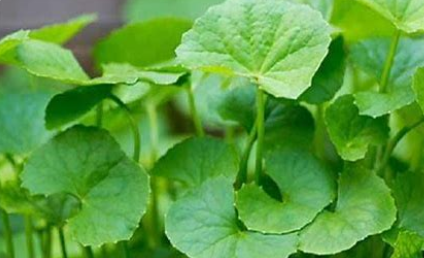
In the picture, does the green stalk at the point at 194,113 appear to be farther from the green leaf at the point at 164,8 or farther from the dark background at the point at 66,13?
the dark background at the point at 66,13

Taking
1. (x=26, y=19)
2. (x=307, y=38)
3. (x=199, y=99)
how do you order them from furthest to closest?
(x=26, y=19) < (x=199, y=99) < (x=307, y=38)

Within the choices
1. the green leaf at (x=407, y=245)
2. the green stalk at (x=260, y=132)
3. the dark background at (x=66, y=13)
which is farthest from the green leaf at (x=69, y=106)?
the dark background at (x=66, y=13)

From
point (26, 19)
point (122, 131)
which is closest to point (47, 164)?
point (122, 131)

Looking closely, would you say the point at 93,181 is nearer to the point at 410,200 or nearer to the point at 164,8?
the point at 410,200

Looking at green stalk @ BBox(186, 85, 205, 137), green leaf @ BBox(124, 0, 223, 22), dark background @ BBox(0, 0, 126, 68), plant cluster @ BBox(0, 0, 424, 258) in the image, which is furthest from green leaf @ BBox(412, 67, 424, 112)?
dark background @ BBox(0, 0, 126, 68)

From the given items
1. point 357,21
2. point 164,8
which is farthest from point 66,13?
point 357,21

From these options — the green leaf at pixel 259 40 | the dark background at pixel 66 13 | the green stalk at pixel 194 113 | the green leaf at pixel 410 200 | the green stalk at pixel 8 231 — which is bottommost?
the dark background at pixel 66 13

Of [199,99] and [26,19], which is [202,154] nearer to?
[199,99]
